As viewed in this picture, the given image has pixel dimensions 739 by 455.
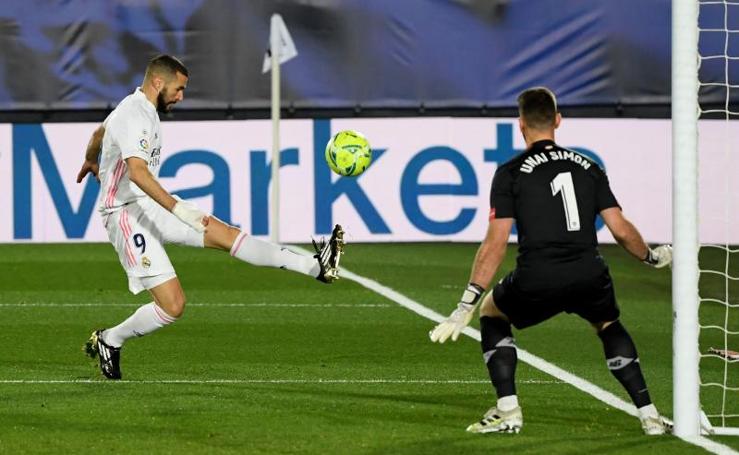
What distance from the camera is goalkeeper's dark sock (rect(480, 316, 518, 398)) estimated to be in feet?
24.0

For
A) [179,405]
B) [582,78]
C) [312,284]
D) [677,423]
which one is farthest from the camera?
[582,78]

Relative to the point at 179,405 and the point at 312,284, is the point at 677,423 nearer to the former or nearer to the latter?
the point at 179,405

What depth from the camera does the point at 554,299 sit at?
7.24m

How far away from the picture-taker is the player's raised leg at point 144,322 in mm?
9039

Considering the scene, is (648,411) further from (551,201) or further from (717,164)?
(717,164)

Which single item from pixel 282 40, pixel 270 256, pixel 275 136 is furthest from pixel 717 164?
pixel 270 256

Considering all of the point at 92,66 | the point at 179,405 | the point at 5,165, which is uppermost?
the point at 92,66

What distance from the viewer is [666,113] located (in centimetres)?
2000

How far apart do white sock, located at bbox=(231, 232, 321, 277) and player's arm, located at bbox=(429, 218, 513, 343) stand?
2.16 meters

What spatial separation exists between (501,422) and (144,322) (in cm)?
255

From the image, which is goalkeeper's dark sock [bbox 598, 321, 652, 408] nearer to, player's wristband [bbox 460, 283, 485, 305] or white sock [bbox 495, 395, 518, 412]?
white sock [bbox 495, 395, 518, 412]

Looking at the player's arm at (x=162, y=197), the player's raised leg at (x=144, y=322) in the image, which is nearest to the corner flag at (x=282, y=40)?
the player's raised leg at (x=144, y=322)

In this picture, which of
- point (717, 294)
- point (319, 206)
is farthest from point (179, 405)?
point (319, 206)

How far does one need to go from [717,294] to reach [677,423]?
7868 mm
